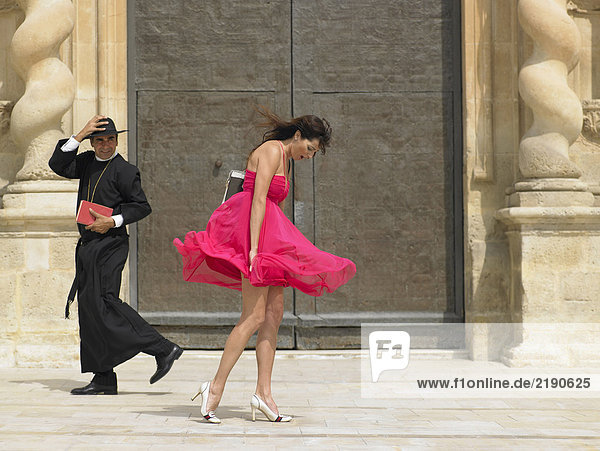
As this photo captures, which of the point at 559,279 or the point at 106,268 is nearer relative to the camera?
the point at 106,268

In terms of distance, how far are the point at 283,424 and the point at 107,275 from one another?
201 cm

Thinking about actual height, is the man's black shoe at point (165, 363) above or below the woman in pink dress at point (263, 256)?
below

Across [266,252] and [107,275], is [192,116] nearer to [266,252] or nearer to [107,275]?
[107,275]

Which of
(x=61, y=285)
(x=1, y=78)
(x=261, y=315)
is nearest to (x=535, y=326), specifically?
(x=261, y=315)

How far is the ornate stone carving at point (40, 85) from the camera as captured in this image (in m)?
8.38

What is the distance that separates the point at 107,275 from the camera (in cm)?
680

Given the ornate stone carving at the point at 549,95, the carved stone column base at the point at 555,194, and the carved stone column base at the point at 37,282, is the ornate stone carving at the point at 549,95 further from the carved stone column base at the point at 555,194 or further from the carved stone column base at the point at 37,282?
the carved stone column base at the point at 37,282

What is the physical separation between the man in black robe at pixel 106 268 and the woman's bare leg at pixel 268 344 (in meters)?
1.26

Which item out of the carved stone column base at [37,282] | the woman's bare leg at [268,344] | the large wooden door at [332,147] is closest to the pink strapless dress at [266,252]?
the woman's bare leg at [268,344]

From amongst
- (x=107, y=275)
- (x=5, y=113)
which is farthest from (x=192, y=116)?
(x=107, y=275)

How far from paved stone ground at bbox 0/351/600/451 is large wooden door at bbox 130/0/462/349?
1.62 metres

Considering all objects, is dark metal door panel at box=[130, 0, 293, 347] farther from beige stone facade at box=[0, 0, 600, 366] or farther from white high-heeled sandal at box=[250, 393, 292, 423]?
white high-heeled sandal at box=[250, 393, 292, 423]

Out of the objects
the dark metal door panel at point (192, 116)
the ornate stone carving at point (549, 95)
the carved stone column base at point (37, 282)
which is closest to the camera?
the carved stone column base at point (37, 282)

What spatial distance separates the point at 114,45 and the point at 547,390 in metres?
5.05
